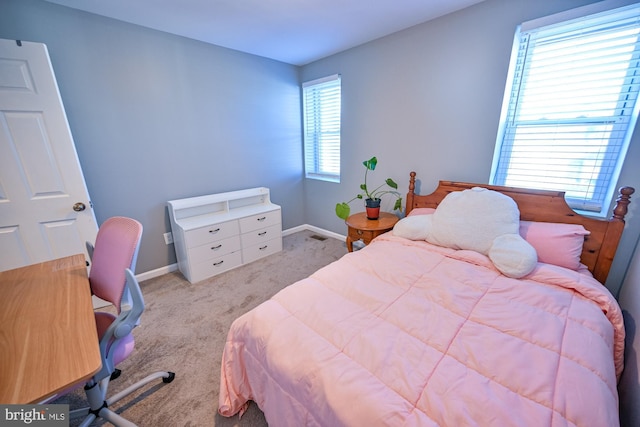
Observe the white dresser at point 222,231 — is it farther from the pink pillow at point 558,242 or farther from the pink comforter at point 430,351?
the pink pillow at point 558,242

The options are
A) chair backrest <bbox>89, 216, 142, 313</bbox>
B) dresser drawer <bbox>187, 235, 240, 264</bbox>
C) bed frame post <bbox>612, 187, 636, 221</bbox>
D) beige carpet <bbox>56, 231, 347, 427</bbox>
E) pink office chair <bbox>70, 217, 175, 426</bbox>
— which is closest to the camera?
pink office chair <bbox>70, 217, 175, 426</bbox>

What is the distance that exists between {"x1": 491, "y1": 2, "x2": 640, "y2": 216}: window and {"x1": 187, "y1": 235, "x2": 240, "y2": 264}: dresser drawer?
2.72 meters

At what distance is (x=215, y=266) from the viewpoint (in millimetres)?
2637

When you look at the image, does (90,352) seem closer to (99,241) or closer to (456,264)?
(99,241)

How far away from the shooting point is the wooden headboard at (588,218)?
4.99 ft

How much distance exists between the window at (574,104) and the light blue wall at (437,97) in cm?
10

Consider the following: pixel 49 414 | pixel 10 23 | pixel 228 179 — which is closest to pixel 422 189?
pixel 228 179

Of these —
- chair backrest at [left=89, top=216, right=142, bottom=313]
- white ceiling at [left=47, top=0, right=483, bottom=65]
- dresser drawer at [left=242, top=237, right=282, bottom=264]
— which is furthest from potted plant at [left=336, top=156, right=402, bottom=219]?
chair backrest at [left=89, top=216, right=142, bottom=313]

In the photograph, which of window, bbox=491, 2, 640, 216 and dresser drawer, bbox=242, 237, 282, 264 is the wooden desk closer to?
dresser drawer, bbox=242, 237, 282, 264

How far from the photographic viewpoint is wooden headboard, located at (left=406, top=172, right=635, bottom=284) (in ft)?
A: 4.99

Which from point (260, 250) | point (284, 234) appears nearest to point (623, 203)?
point (260, 250)

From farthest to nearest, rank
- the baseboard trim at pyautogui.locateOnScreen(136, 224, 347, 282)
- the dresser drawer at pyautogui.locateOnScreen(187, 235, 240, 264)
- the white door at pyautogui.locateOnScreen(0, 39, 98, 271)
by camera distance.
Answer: the baseboard trim at pyautogui.locateOnScreen(136, 224, 347, 282) → the dresser drawer at pyautogui.locateOnScreen(187, 235, 240, 264) → the white door at pyautogui.locateOnScreen(0, 39, 98, 271)

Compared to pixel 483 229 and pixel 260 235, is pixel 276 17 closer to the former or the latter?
pixel 260 235

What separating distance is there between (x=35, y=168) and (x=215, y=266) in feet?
5.12
